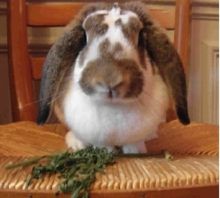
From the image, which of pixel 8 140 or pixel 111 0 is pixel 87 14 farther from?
pixel 111 0

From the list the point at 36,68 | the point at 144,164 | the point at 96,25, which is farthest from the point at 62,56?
the point at 36,68

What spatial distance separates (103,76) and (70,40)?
11 centimetres

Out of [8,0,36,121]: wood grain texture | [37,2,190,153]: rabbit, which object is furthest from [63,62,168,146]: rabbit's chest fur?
[8,0,36,121]: wood grain texture

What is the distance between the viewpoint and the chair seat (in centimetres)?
55

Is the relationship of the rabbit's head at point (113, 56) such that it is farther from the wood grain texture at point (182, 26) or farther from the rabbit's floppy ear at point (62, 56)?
the wood grain texture at point (182, 26)

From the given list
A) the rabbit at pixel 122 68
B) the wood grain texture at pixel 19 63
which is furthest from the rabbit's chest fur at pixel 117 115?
the wood grain texture at pixel 19 63

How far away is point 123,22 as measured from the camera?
614mm

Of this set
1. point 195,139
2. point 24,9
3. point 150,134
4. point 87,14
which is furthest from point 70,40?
point 24,9

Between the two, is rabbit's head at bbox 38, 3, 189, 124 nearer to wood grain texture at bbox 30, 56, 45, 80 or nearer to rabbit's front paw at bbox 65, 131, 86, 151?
rabbit's front paw at bbox 65, 131, 86, 151

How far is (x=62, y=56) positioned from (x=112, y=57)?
10 cm

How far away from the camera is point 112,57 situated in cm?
58

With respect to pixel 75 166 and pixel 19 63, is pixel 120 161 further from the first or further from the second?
pixel 19 63

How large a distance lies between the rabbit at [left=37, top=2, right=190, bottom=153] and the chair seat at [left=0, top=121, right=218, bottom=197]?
2.1 inches

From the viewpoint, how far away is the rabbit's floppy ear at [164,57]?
2.12ft
